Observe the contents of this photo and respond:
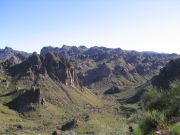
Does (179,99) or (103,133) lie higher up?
(179,99)

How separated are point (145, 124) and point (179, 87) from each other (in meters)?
12.9

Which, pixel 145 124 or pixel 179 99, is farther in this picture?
pixel 179 99

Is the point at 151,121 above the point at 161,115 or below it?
below

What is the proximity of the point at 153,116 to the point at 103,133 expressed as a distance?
7.46 meters

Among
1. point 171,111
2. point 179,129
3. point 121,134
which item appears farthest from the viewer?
point 171,111

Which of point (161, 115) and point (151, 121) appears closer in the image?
point (161, 115)

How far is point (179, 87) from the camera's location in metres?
37.8

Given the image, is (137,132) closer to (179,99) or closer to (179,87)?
(179,99)

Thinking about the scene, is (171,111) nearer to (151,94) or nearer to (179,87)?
(179,87)

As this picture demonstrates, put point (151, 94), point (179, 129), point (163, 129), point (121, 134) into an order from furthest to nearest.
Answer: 1. point (151, 94)
2. point (121, 134)
3. point (163, 129)
4. point (179, 129)

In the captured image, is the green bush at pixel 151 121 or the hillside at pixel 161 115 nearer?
the hillside at pixel 161 115

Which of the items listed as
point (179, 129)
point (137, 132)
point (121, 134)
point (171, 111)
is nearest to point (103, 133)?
point (121, 134)

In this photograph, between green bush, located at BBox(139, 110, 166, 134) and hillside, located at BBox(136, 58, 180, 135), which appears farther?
green bush, located at BBox(139, 110, 166, 134)

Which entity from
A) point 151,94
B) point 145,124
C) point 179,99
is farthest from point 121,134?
point 151,94
